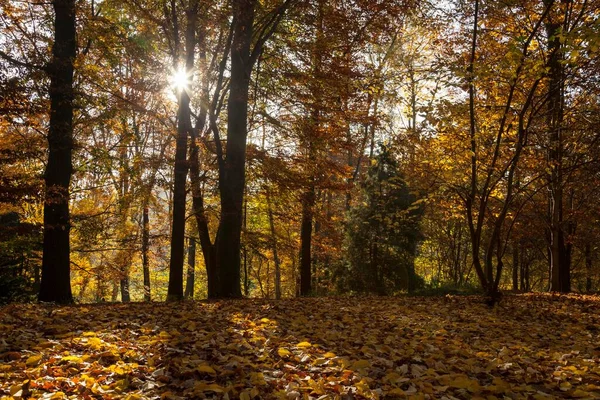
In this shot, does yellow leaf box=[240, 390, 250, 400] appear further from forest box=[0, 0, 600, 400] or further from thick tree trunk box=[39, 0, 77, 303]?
thick tree trunk box=[39, 0, 77, 303]

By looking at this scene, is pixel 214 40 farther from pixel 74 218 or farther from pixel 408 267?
pixel 408 267

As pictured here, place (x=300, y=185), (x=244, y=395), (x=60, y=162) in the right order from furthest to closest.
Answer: (x=300, y=185)
(x=60, y=162)
(x=244, y=395)

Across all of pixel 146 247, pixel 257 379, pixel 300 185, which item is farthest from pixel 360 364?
pixel 146 247

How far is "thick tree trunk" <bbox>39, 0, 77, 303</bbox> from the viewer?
7860mm

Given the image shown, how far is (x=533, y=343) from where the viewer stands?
5438 millimetres

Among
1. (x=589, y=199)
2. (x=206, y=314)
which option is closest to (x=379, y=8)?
(x=206, y=314)

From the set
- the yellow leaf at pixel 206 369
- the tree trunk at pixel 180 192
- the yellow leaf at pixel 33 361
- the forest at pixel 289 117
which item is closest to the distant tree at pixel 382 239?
the forest at pixel 289 117

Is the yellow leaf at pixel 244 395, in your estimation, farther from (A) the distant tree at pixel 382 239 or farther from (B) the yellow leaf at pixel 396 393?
(A) the distant tree at pixel 382 239

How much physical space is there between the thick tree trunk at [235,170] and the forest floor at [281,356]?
2.10m

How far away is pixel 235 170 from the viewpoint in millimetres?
8898

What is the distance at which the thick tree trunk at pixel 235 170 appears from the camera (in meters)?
8.73

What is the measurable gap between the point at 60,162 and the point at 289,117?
598 centimetres

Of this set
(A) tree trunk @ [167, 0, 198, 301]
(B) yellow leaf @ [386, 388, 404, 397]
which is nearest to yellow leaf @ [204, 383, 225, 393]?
(B) yellow leaf @ [386, 388, 404, 397]

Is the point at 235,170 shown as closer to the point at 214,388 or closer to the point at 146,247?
the point at 214,388
